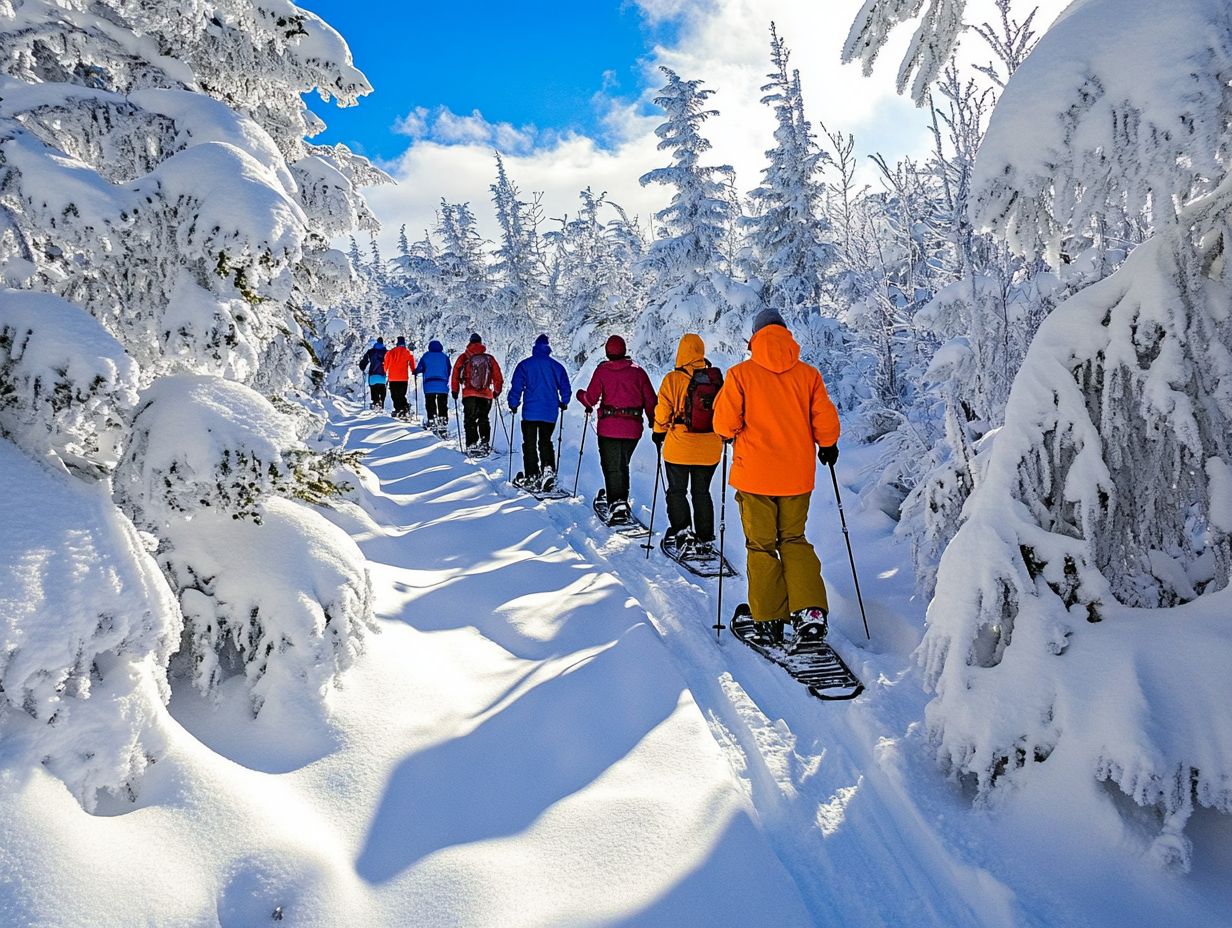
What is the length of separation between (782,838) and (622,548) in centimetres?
493

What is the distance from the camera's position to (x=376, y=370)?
79.4 feet

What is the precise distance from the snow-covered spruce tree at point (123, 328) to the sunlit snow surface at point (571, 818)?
0.84 feet

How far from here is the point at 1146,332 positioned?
2.77m

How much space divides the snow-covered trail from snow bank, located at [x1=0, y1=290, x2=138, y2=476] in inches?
118

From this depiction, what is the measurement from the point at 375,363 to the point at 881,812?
23.7 meters

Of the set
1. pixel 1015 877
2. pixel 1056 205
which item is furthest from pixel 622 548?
pixel 1056 205

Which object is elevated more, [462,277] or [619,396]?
[462,277]

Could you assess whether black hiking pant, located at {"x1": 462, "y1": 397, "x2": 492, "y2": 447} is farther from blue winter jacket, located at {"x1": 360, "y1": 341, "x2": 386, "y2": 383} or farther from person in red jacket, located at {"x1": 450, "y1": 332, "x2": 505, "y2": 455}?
blue winter jacket, located at {"x1": 360, "y1": 341, "x2": 386, "y2": 383}

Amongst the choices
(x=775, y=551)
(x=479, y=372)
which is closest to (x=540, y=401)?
(x=479, y=372)

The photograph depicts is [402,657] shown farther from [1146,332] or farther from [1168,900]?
[1146,332]

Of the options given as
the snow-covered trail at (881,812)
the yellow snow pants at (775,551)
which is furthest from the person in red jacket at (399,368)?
the yellow snow pants at (775,551)

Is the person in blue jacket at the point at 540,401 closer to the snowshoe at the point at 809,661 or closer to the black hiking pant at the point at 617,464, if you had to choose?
the black hiking pant at the point at 617,464

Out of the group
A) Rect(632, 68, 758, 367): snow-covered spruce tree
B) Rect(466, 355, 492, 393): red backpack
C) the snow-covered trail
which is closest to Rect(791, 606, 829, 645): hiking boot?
the snow-covered trail

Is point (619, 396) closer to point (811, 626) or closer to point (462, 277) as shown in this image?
point (811, 626)
